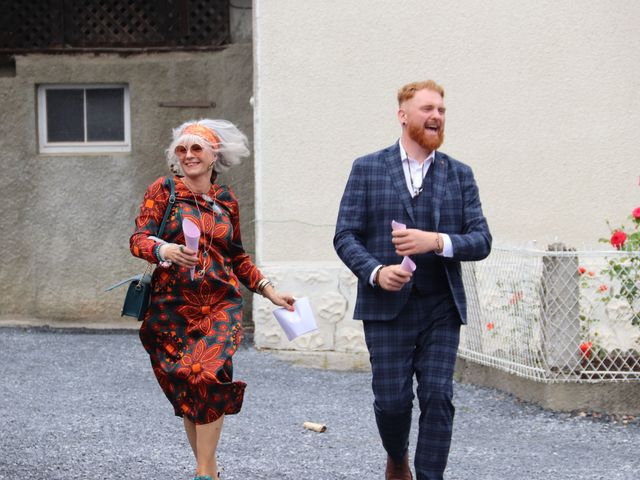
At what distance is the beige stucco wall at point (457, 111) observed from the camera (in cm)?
845

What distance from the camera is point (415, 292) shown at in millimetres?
4336

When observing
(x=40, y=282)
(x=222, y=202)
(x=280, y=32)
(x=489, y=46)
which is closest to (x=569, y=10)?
(x=489, y=46)

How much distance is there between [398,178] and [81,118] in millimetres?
6736

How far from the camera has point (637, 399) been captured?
6.57m

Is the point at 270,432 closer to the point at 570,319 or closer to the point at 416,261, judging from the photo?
the point at 570,319

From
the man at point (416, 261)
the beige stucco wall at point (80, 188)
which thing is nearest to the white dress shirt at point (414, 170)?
the man at point (416, 261)

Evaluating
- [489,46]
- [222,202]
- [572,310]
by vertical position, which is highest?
[489,46]

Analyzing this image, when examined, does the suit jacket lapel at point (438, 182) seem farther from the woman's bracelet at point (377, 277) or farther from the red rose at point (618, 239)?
the red rose at point (618, 239)

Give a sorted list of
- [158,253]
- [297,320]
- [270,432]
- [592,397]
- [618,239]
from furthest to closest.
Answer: [618,239]
[592,397]
[270,432]
[297,320]
[158,253]

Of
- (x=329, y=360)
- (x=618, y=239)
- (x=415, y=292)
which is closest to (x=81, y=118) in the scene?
(x=329, y=360)

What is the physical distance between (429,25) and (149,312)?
478cm

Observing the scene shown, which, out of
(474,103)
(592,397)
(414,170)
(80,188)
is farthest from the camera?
(80,188)

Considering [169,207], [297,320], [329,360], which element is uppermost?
[169,207]

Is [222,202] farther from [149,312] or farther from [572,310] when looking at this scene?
[572,310]
